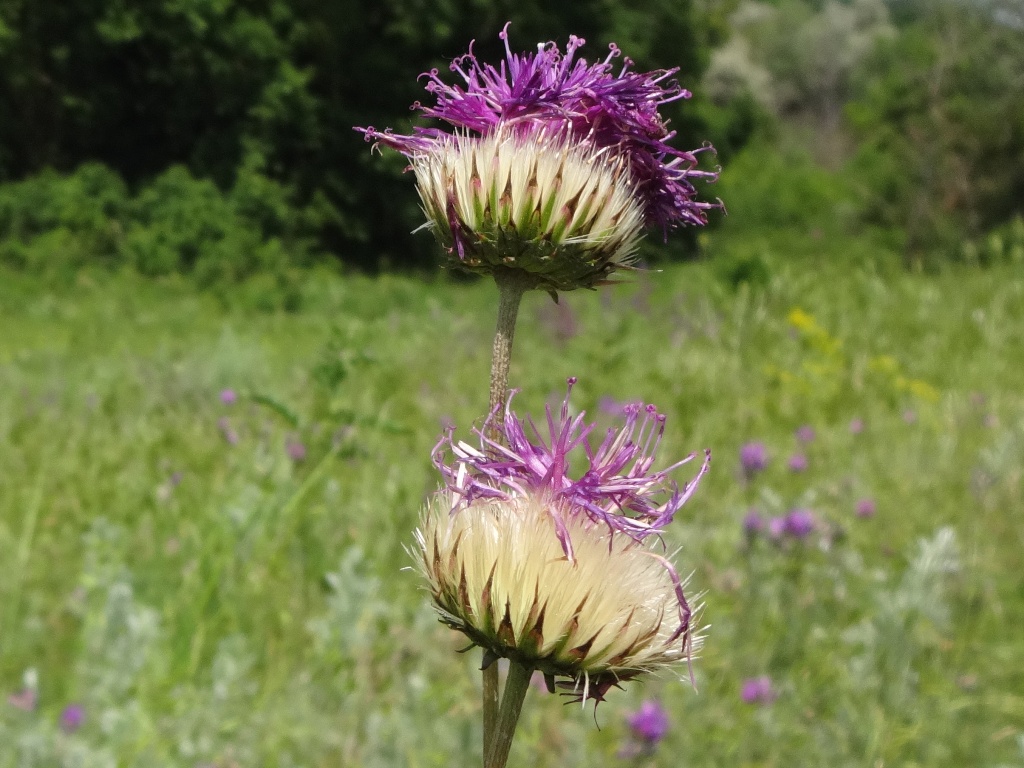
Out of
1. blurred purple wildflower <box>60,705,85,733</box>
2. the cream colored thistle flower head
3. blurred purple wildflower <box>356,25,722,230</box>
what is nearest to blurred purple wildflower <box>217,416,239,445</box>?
blurred purple wildflower <box>60,705,85,733</box>

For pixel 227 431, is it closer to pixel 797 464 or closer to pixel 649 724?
pixel 797 464

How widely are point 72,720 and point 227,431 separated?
93.7 inches

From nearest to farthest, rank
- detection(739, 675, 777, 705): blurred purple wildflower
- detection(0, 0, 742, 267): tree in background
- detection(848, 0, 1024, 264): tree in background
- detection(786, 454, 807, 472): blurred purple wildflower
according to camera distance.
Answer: detection(739, 675, 777, 705): blurred purple wildflower
detection(786, 454, 807, 472): blurred purple wildflower
detection(848, 0, 1024, 264): tree in background
detection(0, 0, 742, 267): tree in background

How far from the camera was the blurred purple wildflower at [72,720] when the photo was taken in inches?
96.5

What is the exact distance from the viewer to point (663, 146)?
1.14 metres

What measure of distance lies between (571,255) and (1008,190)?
1631cm

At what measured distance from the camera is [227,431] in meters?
4.75

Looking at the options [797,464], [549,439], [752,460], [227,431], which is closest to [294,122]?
[227,431]

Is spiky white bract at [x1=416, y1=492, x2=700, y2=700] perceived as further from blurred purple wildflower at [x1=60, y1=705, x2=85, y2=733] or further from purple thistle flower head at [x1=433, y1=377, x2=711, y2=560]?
blurred purple wildflower at [x1=60, y1=705, x2=85, y2=733]

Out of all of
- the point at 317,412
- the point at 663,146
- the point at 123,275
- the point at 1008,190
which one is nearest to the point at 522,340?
the point at 317,412

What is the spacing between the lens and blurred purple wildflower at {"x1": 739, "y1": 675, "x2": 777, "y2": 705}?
277 cm

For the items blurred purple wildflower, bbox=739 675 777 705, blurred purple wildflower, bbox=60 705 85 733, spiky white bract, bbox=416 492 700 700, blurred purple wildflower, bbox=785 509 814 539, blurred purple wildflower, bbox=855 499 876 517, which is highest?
blurred purple wildflower, bbox=855 499 876 517

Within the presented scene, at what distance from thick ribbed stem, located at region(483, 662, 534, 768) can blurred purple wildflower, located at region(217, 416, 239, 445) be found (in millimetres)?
3893

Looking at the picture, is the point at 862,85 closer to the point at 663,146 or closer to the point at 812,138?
the point at 812,138
